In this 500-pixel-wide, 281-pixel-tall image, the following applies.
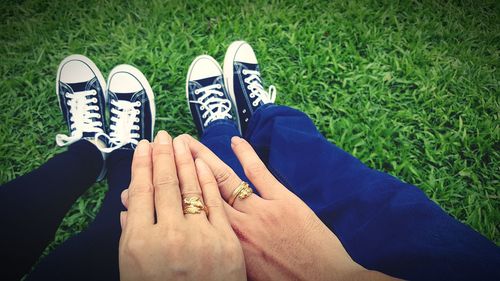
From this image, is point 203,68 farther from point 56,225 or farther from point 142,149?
point 56,225

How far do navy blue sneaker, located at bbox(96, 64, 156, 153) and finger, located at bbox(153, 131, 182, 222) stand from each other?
0.91m

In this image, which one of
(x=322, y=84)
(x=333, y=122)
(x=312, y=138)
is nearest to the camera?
(x=312, y=138)

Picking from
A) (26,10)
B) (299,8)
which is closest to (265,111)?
(299,8)

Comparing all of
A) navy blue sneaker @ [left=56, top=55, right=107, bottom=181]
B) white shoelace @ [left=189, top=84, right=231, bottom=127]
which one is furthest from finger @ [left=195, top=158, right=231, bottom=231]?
navy blue sneaker @ [left=56, top=55, right=107, bottom=181]

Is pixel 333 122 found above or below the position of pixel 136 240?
below

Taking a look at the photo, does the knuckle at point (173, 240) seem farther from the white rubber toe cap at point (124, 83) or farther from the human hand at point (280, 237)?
the white rubber toe cap at point (124, 83)

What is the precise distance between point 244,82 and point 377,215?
4.42 feet

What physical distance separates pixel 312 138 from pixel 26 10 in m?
2.32

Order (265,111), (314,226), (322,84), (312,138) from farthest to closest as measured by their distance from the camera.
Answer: (322,84), (265,111), (312,138), (314,226)

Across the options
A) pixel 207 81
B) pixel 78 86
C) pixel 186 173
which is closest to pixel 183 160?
pixel 186 173

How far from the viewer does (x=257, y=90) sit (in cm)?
220

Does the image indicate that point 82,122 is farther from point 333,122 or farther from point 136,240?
point 333,122

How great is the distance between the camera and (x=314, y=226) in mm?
1060

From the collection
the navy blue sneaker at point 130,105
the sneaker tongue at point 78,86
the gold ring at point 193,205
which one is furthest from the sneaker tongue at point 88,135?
the gold ring at point 193,205
